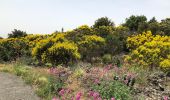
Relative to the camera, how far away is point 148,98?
11445 mm

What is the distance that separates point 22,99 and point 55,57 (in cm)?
833

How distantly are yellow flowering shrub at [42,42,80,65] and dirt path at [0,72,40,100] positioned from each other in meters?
3.94

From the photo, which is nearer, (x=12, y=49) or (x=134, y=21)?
(x=12, y=49)

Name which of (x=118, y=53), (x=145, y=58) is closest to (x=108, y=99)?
(x=145, y=58)

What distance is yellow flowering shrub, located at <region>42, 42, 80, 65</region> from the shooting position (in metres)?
19.3

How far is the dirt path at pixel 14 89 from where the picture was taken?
11.6 m

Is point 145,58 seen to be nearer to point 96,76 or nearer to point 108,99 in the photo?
point 96,76

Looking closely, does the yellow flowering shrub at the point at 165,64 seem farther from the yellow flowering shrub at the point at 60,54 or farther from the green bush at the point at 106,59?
the green bush at the point at 106,59

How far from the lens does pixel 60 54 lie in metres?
19.4

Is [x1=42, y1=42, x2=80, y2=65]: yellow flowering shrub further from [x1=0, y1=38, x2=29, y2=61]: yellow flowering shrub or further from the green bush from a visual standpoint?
[x1=0, y1=38, x2=29, y2=61]: yellow flowering shrub

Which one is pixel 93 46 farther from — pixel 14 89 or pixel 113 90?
pixel 113 90

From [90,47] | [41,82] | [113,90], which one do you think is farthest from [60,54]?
[113,90]

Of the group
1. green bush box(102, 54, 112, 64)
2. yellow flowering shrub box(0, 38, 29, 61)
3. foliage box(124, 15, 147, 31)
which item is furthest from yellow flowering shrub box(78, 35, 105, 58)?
foliage box(124, 15, 147, 31)

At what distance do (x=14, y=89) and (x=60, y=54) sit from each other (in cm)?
667
